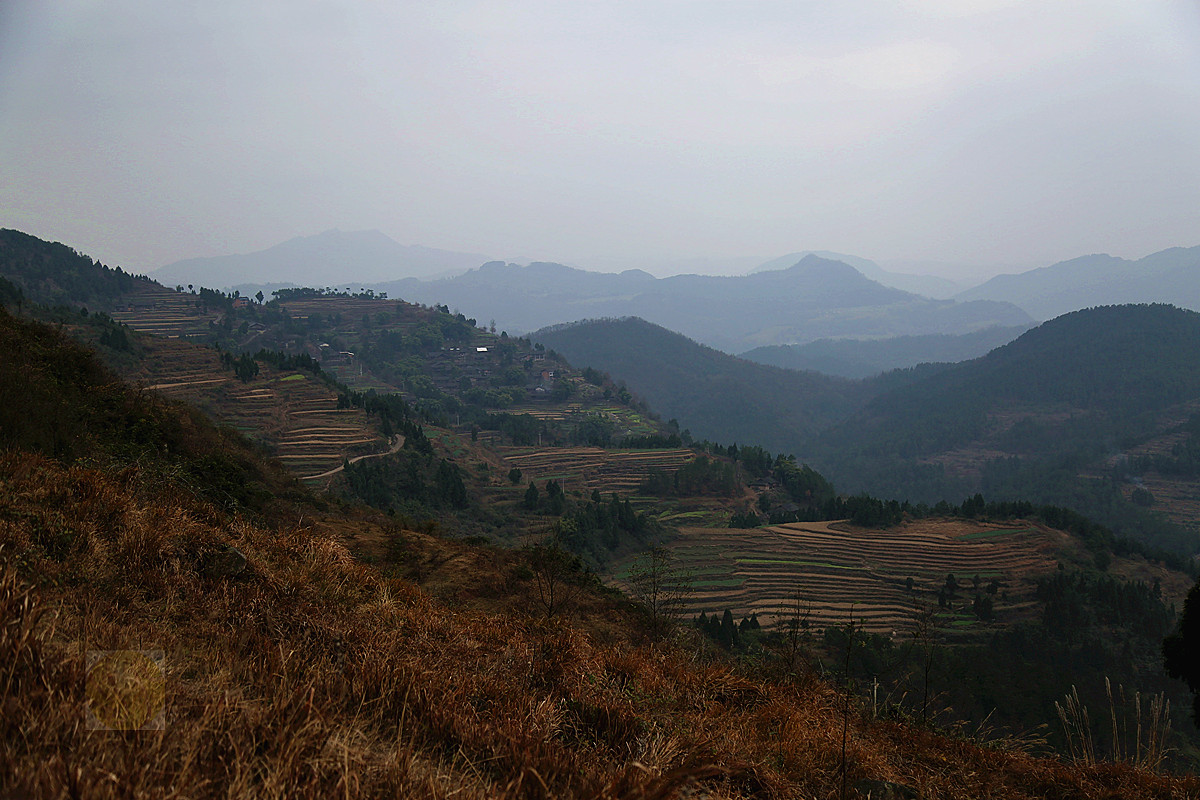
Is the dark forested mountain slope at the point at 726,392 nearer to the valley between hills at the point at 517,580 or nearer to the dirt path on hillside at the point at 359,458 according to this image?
the valley between hills at the point at 517,580

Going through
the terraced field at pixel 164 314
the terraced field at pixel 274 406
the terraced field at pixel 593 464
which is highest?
the terraced field at pixel 164 314

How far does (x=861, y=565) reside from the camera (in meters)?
48.3

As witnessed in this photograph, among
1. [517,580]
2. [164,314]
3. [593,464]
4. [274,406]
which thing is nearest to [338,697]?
[517,580]

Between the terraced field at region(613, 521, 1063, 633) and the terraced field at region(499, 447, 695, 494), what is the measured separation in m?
16.1

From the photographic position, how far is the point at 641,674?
4.40 m

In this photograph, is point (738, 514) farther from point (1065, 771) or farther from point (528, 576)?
point (1065, 771)

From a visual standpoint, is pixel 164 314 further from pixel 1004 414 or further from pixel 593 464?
pixel 1004 414

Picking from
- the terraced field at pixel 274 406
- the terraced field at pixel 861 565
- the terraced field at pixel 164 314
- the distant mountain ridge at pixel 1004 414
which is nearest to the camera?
the terraced field at pixel 861 565

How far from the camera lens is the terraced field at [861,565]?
4047 centimetres

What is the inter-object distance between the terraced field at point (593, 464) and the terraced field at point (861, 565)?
1606 centimetres

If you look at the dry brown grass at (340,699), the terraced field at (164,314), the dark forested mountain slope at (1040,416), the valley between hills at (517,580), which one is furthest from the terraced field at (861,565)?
the terraced field at (164,314)

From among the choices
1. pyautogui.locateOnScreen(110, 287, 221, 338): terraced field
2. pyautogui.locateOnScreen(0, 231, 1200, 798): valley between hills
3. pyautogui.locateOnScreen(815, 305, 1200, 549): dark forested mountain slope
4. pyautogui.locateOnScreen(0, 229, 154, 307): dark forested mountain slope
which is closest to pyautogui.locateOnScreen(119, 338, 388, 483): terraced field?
pyautogui.locateOnScreen(0, 231, 1200, 798): valley between hills

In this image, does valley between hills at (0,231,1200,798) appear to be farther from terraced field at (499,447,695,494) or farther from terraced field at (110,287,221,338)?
terraced field at (110,287,221,338)

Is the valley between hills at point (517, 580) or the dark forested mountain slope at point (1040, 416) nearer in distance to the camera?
the valley between hills at point (517, 580)
